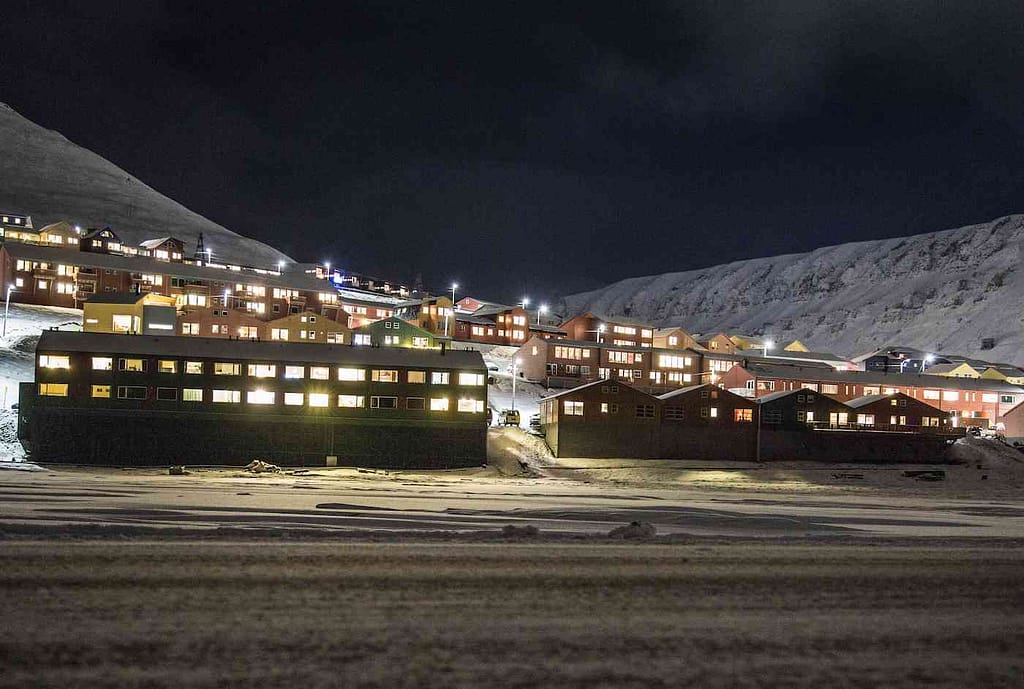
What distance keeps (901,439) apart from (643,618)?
6062cm

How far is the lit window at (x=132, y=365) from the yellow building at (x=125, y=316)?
71.1ft

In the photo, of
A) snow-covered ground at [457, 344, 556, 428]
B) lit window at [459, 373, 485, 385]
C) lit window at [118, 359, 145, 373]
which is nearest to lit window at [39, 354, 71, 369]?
lit window at [118, 359, 145, 373]

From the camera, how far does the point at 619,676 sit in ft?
22.2

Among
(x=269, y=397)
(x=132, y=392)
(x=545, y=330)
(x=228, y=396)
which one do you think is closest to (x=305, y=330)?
(x=269, y=397)

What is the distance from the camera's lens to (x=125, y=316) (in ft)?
218

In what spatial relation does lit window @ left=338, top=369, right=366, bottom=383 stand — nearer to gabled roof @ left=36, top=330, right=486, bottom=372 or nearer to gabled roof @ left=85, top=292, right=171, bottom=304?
gabled roof @ left=36, top=330, right=486, bottom=372

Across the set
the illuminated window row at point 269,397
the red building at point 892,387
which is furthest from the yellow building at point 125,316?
the red building at point 892,387

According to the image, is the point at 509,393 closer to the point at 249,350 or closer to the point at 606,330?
the point at 249,350

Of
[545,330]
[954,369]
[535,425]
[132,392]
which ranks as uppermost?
[545,330]

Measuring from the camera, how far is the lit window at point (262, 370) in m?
47.7

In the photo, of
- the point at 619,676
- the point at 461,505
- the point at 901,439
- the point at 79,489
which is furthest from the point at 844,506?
the point at 901,439

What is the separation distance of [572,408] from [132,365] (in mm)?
30282

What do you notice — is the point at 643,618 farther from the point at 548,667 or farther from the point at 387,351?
the point at 387,351

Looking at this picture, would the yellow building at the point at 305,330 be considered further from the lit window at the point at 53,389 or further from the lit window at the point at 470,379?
the lit window at the point at 53,389
